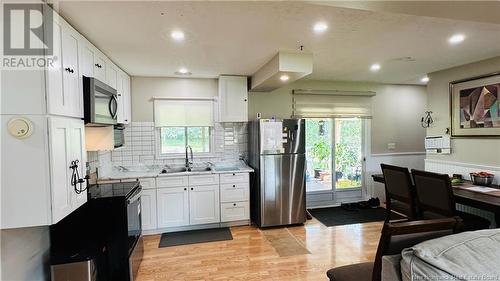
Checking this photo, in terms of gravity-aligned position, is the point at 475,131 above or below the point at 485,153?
above

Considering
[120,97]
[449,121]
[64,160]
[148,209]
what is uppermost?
[120,97]

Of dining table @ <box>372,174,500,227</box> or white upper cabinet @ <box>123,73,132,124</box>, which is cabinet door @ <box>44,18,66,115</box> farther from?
dining table @ <box>372,174,500,227</box>

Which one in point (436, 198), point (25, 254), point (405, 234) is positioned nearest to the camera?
point (405, 234)

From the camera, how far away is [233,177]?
4.00 m

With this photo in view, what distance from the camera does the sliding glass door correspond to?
4.97 metres

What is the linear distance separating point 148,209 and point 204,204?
783 mm

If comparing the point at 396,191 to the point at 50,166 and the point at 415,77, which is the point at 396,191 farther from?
the point at 50,166

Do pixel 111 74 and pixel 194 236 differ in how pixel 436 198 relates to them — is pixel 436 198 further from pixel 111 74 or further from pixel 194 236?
pixel 111 74

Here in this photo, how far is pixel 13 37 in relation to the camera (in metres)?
1.60

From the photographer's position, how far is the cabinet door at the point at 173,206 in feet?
12.3

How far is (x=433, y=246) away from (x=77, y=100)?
2.56 meters

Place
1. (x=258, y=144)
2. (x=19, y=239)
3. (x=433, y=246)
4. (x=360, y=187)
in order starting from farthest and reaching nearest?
(x=360, y=187)
(x=258, y=144)
(x=19, y=239)
(x=433, y=246)

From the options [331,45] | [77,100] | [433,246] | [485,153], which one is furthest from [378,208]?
[77,100]

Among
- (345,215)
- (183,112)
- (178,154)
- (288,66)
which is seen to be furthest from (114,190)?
(345,215)
